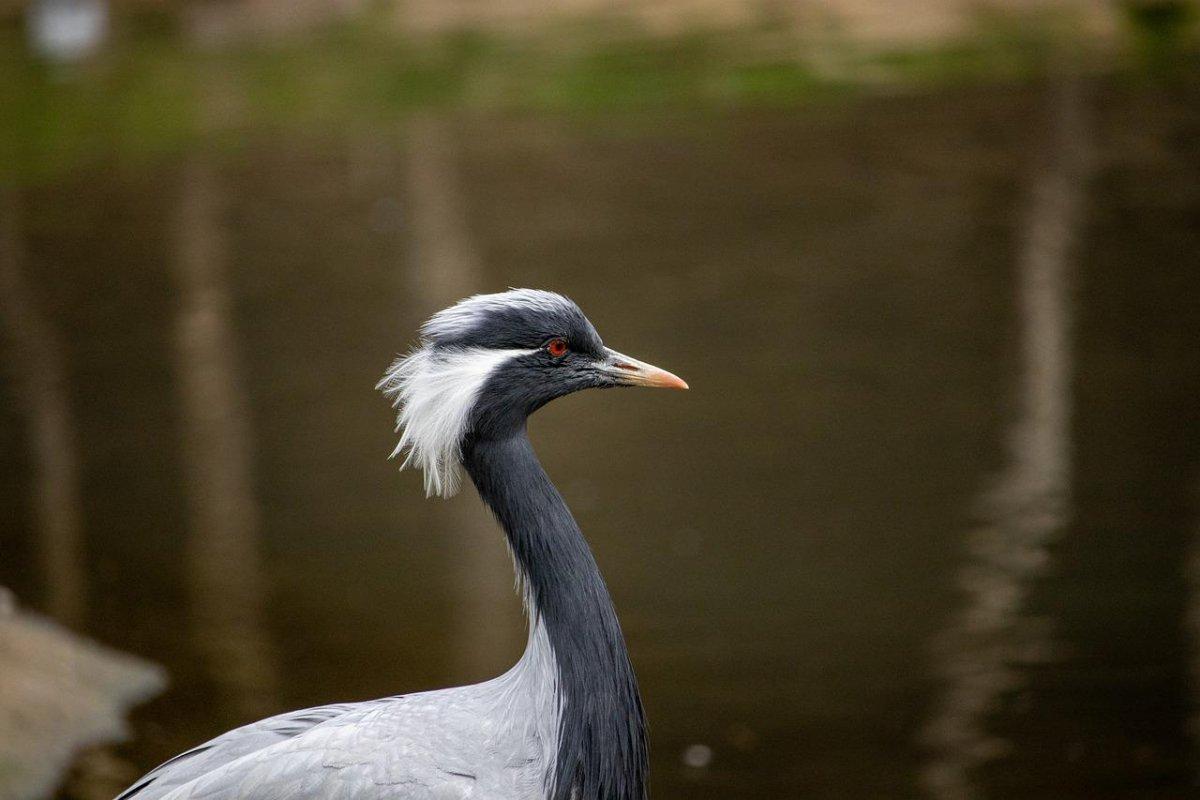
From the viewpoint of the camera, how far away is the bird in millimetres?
3619

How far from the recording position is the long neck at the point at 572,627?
3.68 meters

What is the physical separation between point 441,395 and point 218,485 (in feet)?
16.1

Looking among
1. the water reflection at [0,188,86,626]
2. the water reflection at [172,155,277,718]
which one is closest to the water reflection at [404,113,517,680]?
the water reflection at [172,155,277,718]

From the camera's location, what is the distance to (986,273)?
35.7ft

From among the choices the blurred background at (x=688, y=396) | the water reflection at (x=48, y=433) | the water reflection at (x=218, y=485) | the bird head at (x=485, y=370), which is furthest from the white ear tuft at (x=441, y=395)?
the water reflection at (x=48, y=433)

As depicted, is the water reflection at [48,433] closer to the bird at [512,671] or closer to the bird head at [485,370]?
the bird at [512,671]

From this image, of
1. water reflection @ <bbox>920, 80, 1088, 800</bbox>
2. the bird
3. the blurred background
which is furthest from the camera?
the blurred background

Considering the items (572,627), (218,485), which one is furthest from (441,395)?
(218,485)

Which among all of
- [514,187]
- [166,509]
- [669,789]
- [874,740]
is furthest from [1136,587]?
[514,187]

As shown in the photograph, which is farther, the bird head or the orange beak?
the orange beak

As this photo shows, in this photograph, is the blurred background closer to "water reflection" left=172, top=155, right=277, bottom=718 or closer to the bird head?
"water reflection" left=172, top=155, right=277, bottom=718

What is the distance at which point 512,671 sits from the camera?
383 cm

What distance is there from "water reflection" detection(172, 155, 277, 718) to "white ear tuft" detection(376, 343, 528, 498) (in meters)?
2.47

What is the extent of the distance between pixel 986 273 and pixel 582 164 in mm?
4795
